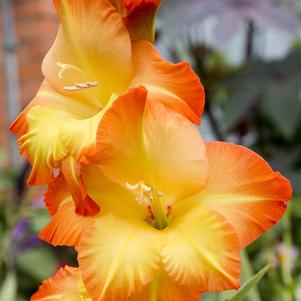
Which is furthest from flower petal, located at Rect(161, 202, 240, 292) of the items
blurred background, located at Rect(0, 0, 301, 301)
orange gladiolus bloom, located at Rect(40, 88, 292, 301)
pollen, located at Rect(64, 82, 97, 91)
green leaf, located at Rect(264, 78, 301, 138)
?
green leaf, located at Rect(264, 78, 301, 138)

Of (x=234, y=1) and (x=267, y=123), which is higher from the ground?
(x=234, y=1)

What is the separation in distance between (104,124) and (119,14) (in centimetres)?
7

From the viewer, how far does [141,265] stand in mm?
351

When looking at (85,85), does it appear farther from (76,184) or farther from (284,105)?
(284,105)

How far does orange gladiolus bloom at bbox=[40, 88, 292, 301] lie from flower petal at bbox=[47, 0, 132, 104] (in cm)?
4

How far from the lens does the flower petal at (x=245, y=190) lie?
0.36 m

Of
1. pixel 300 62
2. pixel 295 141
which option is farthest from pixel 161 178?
pixel 295 141

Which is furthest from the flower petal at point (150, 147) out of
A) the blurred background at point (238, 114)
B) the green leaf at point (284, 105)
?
the green leaf at point (284, 105)

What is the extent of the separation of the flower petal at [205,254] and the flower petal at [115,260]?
0.04 feet

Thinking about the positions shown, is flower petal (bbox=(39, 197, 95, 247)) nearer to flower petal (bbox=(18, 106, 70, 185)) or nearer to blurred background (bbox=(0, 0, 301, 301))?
flower petal (bbox=(18, 106, 70, 185))

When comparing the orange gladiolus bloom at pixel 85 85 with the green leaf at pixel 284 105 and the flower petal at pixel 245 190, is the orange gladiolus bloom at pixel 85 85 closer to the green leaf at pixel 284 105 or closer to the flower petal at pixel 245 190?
the flower petal at pixel 245 190

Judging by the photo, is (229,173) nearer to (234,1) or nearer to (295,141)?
(234,1)

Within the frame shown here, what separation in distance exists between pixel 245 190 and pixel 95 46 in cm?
13

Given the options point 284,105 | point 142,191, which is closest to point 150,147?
point 142,191
